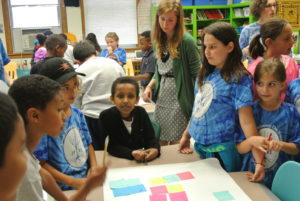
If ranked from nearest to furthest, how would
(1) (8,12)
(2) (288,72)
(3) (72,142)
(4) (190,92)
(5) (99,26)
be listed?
(3) (72,142)
(2) (288,72)
(4) (190,92)
(1) (8,12)
(5) (99,26)

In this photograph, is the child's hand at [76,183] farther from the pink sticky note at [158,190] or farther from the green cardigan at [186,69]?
the green cardigan at [186,69]

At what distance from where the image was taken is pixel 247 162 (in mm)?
1510

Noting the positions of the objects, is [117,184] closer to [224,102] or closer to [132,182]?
[132,182]

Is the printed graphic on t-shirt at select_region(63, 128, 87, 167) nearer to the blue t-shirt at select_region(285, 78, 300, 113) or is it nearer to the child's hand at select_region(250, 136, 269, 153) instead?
the child's hand at select_region(250, 136, 269, 153)

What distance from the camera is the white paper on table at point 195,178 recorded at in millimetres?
1240

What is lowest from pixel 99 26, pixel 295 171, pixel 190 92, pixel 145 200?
pixel 145 200

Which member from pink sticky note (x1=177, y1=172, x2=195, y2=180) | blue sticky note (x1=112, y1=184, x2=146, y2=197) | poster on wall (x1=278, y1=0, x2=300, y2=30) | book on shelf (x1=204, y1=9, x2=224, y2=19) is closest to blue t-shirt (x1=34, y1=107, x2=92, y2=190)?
blue sticky note (x1=112, y1=184, x2=146, y2=197)

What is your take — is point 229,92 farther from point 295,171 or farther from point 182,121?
point 182,121

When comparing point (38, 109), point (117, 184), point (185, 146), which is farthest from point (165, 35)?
point (38, 109)

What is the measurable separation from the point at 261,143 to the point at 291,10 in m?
4.79

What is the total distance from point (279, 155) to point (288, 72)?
0.48 meters

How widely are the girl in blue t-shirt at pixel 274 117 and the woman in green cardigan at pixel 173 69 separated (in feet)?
2.19

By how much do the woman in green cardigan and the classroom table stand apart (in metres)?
0.40

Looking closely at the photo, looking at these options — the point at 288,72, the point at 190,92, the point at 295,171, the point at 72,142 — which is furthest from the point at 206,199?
the point at 190,92
